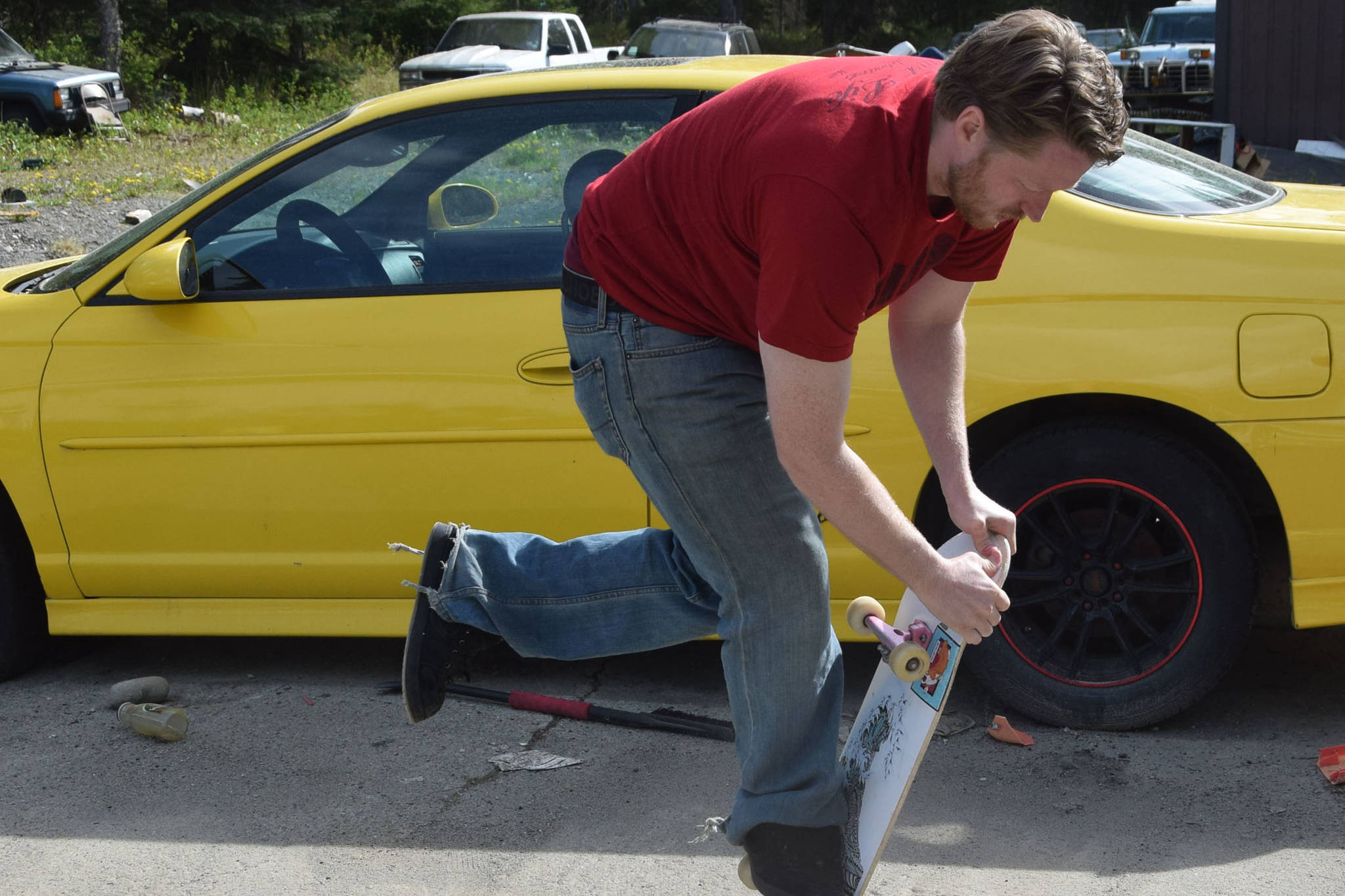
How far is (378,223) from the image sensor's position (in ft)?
11.8

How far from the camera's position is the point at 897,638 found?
2357 mm

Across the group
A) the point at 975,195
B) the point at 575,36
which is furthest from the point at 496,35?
the point at 975,195

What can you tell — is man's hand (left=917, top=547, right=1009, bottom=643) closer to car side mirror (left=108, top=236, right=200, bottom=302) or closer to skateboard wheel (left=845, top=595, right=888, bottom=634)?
skateboard wheel (left=845, top=595, right=888, bottom=634)

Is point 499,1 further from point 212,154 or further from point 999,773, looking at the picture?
point 999,773

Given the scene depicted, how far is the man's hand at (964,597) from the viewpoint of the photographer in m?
1.99

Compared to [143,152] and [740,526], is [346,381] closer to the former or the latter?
[740,526]

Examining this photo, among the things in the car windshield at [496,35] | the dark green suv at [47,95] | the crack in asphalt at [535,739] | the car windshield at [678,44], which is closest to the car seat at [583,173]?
the crack in asphalt at [535,739]

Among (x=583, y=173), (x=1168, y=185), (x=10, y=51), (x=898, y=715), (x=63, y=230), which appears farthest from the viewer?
(x=10, y=51)

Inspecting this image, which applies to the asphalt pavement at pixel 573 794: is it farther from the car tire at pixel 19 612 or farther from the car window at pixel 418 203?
the car window at pixel 418 203

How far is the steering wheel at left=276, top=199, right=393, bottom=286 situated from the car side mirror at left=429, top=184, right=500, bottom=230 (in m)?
0.19

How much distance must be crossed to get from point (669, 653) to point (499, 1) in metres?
39.5

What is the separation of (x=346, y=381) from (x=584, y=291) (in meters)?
1.31

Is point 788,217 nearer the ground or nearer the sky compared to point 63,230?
nearer the sky

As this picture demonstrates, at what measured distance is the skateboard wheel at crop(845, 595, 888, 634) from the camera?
2.39 meters
